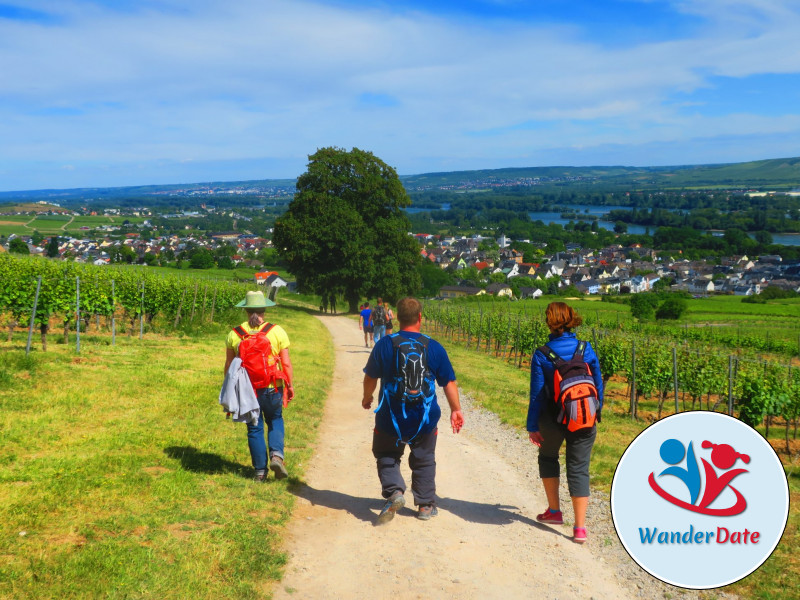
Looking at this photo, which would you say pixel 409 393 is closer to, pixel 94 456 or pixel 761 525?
pixel 761 525

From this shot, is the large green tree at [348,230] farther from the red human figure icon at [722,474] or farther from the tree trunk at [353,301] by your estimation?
the red human figure icon at [722,474]

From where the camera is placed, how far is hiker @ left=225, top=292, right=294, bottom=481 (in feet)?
20.6

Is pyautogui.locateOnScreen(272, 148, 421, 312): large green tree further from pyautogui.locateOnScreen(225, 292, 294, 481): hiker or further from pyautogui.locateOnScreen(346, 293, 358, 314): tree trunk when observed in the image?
pyautogui.locateOnScreen(225, 292, 294, 481): hiker

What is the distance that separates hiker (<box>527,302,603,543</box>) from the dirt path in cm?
57

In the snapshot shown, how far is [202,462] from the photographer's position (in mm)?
7027

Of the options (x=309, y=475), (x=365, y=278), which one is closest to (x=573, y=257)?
(x=365, y=278)

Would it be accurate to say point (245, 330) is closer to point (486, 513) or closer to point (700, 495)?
point (486, 513)

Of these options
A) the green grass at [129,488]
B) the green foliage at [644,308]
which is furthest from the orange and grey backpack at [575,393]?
the green foliage at [644,308]

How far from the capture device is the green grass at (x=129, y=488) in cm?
434

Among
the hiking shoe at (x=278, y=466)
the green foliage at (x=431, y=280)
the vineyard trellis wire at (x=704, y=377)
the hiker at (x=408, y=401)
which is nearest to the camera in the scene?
the hiker at (x=408, y=401)

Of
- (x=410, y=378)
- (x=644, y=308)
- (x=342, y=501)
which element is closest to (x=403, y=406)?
(x=410, y=378)

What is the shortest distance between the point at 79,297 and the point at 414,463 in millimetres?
11715

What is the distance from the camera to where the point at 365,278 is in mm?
39344

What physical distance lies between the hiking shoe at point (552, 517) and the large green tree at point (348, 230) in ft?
108
